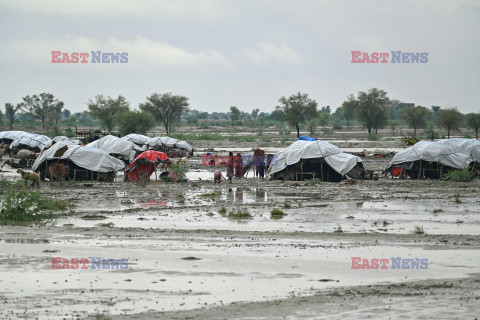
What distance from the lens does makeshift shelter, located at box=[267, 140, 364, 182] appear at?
27.3 metres

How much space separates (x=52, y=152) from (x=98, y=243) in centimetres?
1621

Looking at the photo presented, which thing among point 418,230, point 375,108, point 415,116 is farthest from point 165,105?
point 418,230

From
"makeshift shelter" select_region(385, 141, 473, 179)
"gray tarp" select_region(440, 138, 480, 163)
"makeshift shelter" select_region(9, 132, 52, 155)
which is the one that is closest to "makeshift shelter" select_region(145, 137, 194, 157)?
"makeshift shelter" select_region(9, 132, 52, 155)

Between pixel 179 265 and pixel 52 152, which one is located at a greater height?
pixel 52 152

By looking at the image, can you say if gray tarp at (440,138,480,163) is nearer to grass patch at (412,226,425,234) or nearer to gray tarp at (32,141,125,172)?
gray tarp at (32,141,125,172)

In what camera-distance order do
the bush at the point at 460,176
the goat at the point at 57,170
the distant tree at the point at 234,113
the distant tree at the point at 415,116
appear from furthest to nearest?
the distant tree at the point at 234,113 < the distant tree at the point at 415,116 < the bush at the point at 460,176 < the goat at the point at 57,170

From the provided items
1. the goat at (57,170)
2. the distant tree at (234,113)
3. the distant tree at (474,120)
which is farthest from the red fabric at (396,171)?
the distant tree at (234,113)

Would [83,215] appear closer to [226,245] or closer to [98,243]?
[98,243]

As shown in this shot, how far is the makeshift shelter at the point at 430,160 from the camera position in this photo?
28547 mm

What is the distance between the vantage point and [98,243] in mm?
12367

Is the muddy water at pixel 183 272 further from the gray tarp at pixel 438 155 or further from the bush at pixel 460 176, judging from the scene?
the gray tarp at pixel 438 155

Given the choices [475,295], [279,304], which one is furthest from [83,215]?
[475,295]

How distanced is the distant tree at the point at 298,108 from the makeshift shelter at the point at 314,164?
51.2 metres

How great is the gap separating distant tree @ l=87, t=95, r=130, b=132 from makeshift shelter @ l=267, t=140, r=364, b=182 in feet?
170
